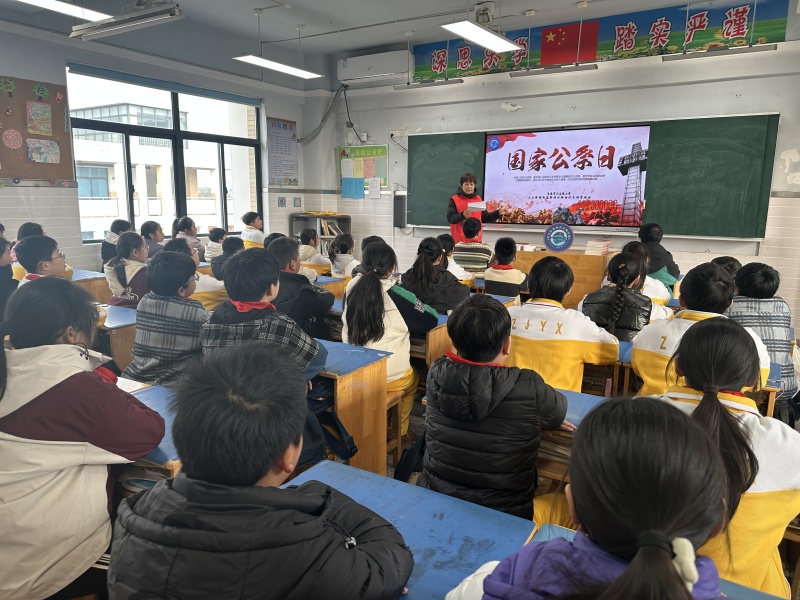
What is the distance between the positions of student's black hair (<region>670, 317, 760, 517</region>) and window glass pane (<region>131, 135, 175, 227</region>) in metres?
6.47

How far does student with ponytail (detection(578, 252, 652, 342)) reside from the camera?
119 inches

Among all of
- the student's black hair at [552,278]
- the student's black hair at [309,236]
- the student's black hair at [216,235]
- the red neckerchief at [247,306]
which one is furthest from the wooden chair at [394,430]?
the student's black hair at [216,235]

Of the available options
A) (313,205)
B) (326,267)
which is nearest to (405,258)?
(313,205)

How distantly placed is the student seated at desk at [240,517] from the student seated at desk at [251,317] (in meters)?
1.06

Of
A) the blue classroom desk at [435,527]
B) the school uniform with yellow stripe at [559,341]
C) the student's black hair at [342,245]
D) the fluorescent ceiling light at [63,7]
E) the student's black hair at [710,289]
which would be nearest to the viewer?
the blue classroom desk at [435,527]

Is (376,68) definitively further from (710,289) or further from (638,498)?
(638,498)

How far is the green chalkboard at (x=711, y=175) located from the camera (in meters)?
5.37

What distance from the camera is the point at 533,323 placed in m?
2.51

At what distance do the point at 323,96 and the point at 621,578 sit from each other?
827 cm

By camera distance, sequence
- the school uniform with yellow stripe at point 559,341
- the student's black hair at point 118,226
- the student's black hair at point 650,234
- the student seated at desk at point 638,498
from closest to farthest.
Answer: the student seated at desk at point 638,498 < the school uniform with yellow stripe at point 559,341 < the student's black hair at point 650,234 < the student's black hair at point 118,226

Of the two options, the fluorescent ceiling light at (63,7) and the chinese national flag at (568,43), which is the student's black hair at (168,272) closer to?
the fluorescent ceiling light at (63,7)

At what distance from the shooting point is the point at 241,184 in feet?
25.7

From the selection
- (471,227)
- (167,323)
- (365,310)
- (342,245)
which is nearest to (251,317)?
(167,323)

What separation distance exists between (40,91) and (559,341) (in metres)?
5.56
